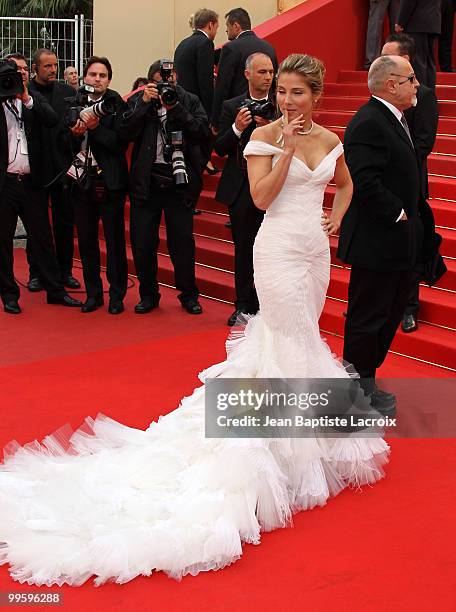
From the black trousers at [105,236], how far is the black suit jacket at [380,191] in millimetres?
2773

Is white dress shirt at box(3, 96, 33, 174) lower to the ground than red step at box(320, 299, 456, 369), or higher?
higher

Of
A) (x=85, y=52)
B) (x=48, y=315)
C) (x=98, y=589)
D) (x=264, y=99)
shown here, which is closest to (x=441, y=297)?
(x=264, y=99)

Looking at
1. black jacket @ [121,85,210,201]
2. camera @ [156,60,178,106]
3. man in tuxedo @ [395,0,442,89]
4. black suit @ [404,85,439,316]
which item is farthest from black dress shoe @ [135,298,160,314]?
man in tuxedo @ [395,0,442,89]

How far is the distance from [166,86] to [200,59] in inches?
90.3

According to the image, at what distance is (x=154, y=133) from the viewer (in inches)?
279

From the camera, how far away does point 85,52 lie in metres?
12.9

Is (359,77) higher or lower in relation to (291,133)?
higher

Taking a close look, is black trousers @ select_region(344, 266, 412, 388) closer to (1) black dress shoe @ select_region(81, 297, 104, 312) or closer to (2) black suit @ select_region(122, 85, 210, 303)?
(2) black suit @ select_region(122, 85, 210, 303)

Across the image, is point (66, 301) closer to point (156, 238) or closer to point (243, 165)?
point (156, 238)

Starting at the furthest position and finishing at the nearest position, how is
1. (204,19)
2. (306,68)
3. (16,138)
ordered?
(204,19) → (16,138) → (306,68)

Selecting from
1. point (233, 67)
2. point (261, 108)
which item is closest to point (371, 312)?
point (261, 108)

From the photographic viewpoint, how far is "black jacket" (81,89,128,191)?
7121 millimetres

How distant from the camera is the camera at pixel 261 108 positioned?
21.1ft

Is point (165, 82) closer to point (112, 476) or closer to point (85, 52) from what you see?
point (112, 476)
